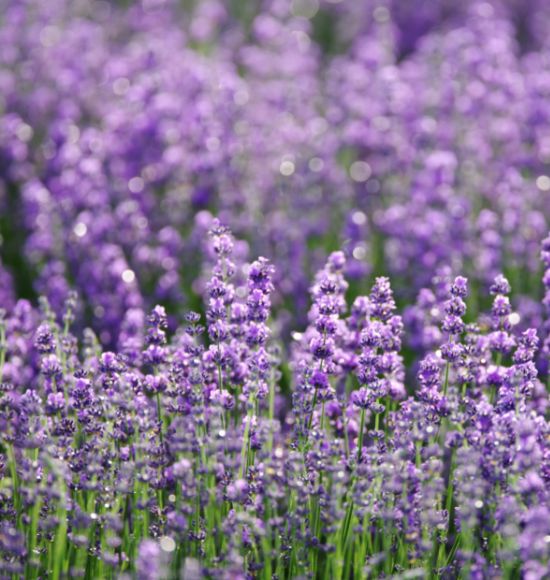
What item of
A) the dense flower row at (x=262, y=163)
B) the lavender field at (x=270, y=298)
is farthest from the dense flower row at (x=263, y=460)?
the dense flower row at (x=262, y=163)

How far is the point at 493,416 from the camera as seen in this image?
2875 mm

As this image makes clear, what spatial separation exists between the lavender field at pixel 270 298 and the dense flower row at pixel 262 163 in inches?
0.8

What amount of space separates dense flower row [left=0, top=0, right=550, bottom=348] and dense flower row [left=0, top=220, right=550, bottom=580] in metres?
1.46

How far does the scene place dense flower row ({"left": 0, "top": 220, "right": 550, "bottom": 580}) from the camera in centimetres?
269

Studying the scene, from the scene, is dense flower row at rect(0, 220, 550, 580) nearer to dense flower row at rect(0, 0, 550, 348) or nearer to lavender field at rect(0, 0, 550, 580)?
lavender field at rect(0, 0, 550, 580)

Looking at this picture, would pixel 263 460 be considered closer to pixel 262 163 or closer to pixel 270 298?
pixel 270 298

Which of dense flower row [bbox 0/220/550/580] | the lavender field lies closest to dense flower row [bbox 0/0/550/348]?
the lavender field

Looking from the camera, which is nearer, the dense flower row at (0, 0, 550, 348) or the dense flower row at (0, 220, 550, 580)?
the dense flower row at (0, 220, 550, 580)

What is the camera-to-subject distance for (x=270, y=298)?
16.1 ft

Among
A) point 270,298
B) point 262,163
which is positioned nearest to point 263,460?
point 270,298

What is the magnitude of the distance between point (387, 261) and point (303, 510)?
2.86 metres

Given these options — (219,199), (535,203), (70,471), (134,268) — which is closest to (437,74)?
(535,203)

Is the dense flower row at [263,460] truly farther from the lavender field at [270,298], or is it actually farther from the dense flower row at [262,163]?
the dense flower row at [262,163]

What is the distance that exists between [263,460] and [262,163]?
3.50 m
